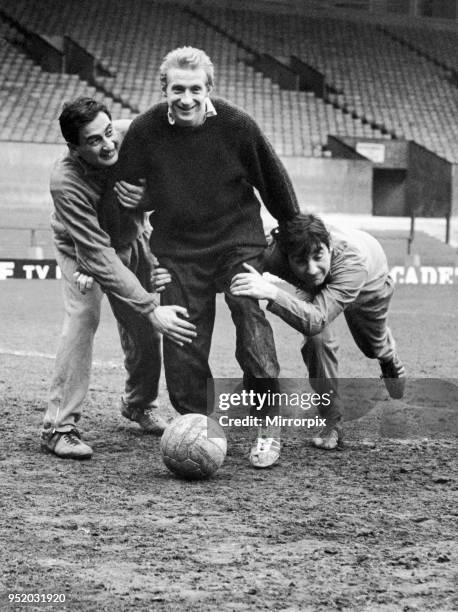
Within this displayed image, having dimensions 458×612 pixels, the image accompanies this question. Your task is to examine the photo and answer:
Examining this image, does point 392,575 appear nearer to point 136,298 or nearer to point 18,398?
point 136,298

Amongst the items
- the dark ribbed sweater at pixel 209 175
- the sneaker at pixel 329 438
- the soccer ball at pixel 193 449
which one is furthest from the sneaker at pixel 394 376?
the soccer ball at pixel 193 449

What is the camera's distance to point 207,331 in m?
5.20

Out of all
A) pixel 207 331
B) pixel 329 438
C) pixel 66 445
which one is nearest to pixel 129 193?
pixel 207 331

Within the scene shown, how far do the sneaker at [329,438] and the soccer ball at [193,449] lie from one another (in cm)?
87

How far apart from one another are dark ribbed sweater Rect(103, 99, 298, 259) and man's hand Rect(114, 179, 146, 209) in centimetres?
4

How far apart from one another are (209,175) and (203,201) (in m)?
0.14

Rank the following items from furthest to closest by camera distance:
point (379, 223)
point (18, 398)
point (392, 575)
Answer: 1. point (379, 223)
2. point (18, 398)
3. point (392, 575)

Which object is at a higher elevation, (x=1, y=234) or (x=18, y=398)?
(x=18, y=398)

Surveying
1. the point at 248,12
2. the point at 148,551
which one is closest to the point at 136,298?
the point at 148,551

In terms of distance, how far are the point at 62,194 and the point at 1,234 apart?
45.1ft

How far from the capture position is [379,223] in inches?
843

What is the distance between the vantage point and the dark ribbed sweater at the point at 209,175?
4.80 meters

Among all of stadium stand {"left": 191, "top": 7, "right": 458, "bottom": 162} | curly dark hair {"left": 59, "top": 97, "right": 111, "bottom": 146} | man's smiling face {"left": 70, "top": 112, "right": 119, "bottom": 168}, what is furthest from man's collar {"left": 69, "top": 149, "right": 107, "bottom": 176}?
stadium stand {"left": 191, "top": 7, "right": 458, "bottom": 162}

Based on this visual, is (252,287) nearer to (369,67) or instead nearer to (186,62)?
(186,62)
